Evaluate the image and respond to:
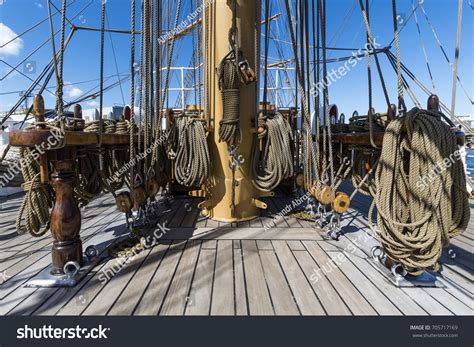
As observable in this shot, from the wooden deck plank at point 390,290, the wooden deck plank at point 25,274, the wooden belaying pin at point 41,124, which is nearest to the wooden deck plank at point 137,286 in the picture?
the wooden deck plank at point 25,274

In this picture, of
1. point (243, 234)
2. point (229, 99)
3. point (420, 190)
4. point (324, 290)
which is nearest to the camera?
point (420, 190)

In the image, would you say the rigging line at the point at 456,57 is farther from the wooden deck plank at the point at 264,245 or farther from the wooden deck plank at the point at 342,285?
the wooden deck plank at the point at 264,245

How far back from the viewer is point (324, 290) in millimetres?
1518

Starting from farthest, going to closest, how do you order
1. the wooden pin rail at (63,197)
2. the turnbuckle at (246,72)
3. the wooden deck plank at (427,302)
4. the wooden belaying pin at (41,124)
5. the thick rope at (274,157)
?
the thick rope at (274,157)
the turnbuckle at (246,72)
the wooden pin rail at (63,197)
the wooden belaying pin at (41,124)
the wooden deck plank at (427,302)

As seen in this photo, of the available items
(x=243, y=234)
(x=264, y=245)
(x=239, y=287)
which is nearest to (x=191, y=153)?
(x=243, y=234)

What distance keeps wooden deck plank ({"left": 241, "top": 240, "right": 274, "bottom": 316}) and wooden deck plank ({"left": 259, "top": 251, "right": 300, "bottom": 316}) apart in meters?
0.03

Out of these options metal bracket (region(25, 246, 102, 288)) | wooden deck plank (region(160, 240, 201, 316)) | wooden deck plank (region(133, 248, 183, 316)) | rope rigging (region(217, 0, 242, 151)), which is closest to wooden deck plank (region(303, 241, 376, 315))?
wooden deck plank (region(160, 240, 201, 316))

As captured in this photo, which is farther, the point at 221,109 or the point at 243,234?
the point at 221,109

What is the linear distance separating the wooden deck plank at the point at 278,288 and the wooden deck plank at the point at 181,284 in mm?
481

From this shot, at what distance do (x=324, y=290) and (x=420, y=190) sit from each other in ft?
2.51

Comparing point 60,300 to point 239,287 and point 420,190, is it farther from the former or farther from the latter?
point 420,190

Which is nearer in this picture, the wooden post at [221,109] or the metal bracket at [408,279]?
the metal bracket at [408,279]

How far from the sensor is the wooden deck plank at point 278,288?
135cm
